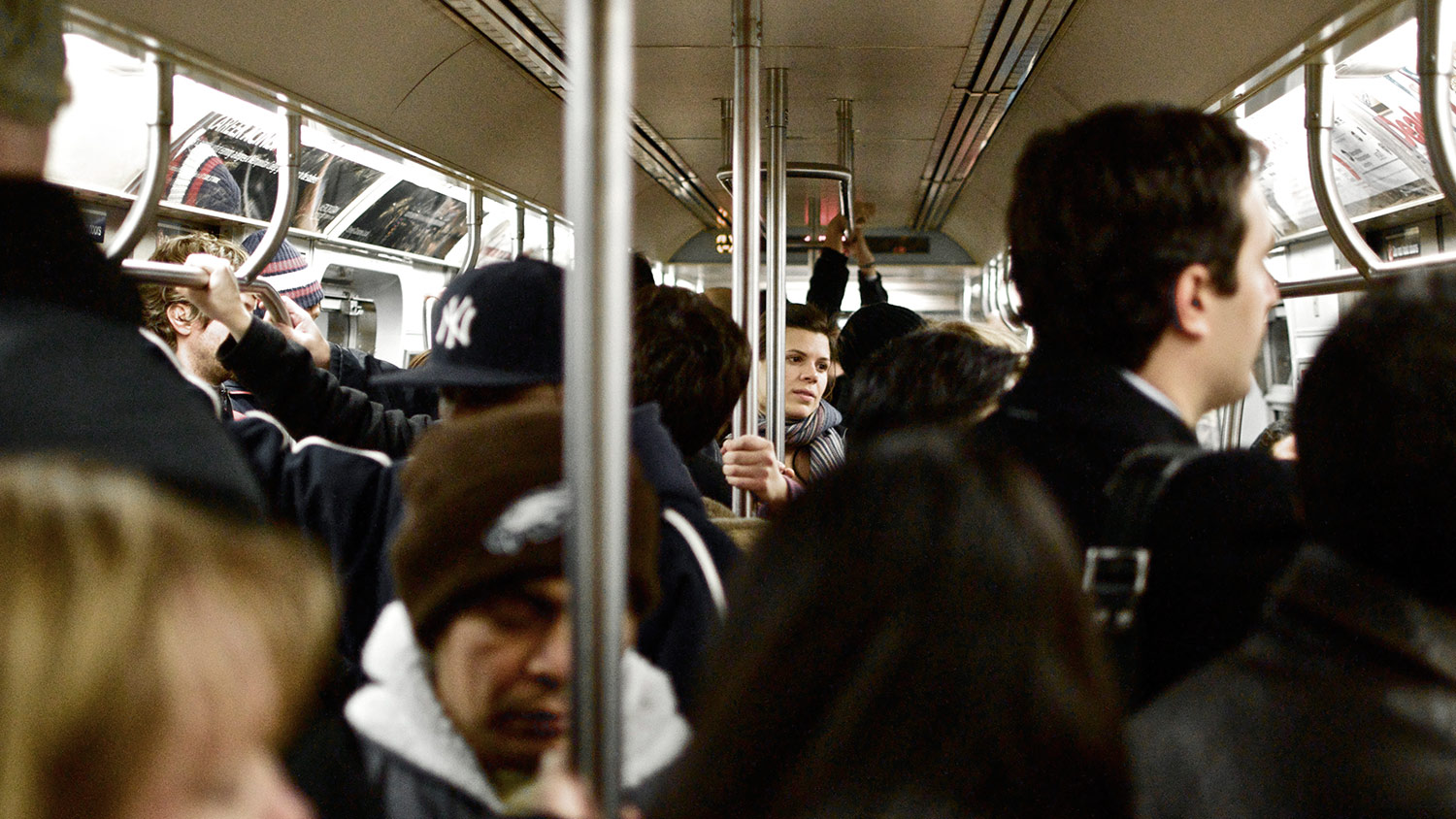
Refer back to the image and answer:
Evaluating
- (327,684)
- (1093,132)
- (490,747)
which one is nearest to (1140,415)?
(1093,132)

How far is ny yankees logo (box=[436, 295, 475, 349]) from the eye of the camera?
4.11 ft

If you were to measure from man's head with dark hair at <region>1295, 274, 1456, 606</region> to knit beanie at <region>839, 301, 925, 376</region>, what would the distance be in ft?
8.47

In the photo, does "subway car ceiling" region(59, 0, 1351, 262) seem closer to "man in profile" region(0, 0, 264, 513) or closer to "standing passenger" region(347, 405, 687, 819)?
"man in profile" region(0, 0, 264, 513)

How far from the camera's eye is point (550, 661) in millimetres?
797

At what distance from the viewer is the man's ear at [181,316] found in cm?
270

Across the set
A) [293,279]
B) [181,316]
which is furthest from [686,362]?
[293,279]

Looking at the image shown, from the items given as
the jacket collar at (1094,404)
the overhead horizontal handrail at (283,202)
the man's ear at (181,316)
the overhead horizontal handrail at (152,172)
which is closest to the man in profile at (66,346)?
the jacket collar at (1094,404)

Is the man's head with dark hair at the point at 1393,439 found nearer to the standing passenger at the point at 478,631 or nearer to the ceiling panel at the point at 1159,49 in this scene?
the standing passenger at the point at 478,631

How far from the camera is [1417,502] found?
2.60 feet

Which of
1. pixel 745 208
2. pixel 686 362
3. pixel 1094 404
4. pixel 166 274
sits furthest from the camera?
pixel 745 208

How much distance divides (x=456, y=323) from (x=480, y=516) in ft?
1.79

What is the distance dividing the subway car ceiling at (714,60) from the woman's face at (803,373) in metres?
1.45

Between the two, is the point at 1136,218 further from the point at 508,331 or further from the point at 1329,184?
the point at 1329,184

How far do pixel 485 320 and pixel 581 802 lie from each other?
79 centimetres
